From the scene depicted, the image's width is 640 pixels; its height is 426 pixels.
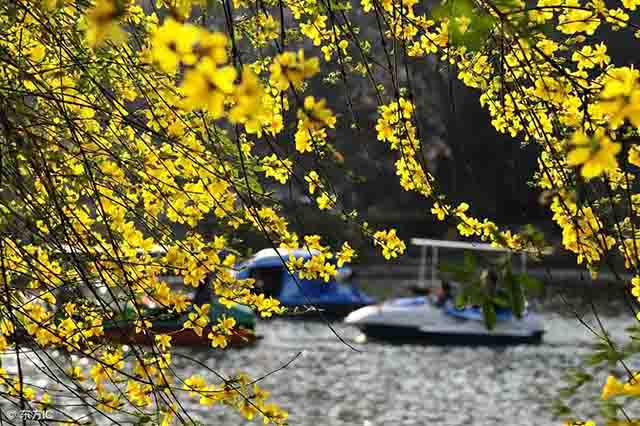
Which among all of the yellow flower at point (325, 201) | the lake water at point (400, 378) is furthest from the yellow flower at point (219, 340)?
the lake water at point (400, 378)

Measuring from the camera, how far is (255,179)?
10.0 ft

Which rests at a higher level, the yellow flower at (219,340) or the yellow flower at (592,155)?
the yellow flower at (592,155)

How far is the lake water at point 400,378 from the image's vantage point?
11.7 meters

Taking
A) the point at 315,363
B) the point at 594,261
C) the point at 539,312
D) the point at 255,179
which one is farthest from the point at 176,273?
the point at 539,312

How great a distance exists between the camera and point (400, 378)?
45.7ft

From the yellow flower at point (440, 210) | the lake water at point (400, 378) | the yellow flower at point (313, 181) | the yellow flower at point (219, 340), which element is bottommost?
the lake water at point (400, 378)

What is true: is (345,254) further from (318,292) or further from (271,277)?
(271,277)

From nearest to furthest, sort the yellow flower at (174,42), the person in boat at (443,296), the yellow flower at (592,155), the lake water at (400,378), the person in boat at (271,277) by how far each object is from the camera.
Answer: the yellow flower at (174,42), the yellow flower at (592,155), the lake water at (400,378), the person in boat at (443,296), the person in boat at (271,277)

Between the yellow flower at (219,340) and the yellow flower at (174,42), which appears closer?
the yellow flower at (174,42)

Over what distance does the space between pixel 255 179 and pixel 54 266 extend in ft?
2.34

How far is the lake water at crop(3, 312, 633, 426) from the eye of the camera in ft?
38.4

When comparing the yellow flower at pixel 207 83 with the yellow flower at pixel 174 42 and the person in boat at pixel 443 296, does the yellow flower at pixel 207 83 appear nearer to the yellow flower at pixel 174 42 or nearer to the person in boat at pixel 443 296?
the yellow flower at pixel 174 42

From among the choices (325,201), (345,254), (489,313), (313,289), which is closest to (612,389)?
(489,313)

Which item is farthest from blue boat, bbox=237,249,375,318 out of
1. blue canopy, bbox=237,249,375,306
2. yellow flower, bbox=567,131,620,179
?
yellow flower, bbox=567,131,620,179
